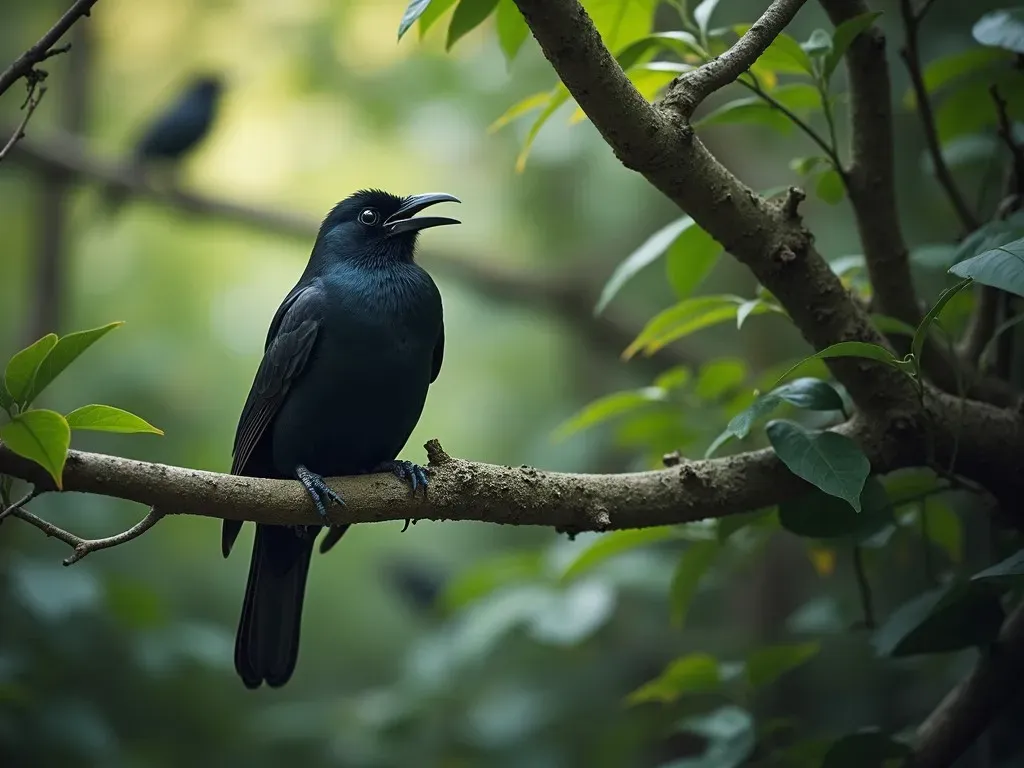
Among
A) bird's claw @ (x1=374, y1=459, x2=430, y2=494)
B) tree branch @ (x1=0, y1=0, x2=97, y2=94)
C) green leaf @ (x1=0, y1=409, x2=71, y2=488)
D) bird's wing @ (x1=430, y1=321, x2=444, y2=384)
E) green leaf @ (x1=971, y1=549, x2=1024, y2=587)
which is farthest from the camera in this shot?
bird's wing @ (x1=430, y1=321, x2=444, y2=384)

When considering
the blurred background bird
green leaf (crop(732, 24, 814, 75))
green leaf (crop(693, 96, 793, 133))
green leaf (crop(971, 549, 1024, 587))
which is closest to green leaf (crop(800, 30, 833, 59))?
green leaf (crop(732, 24, 814, 75))

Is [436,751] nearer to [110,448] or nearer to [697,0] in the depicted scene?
[110,448]

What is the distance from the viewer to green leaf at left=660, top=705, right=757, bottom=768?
2592 mm

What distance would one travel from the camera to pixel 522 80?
5660mm

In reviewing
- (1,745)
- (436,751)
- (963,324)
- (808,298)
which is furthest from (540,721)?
(808,298)

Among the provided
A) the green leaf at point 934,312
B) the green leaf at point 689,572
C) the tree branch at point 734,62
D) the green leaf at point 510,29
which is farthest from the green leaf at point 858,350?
the green leaf at point 510,29

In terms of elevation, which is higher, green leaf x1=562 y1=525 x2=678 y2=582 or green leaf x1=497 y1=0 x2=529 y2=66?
green leaf x1=497 y1=0 x2=529 y2=66

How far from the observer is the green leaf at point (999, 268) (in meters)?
1.64

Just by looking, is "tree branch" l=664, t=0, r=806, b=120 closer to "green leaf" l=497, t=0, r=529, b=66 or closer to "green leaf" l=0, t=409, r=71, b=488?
"green leaf" l=497, t=0, r=529, b=66

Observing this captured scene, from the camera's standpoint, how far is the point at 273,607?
2.85 meters

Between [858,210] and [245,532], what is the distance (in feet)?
14.5

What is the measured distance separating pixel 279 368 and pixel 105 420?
3.64 ft

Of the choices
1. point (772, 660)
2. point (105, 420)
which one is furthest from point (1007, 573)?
point (105, 420)

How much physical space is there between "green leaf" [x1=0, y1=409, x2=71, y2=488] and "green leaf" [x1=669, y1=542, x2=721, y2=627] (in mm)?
1710
